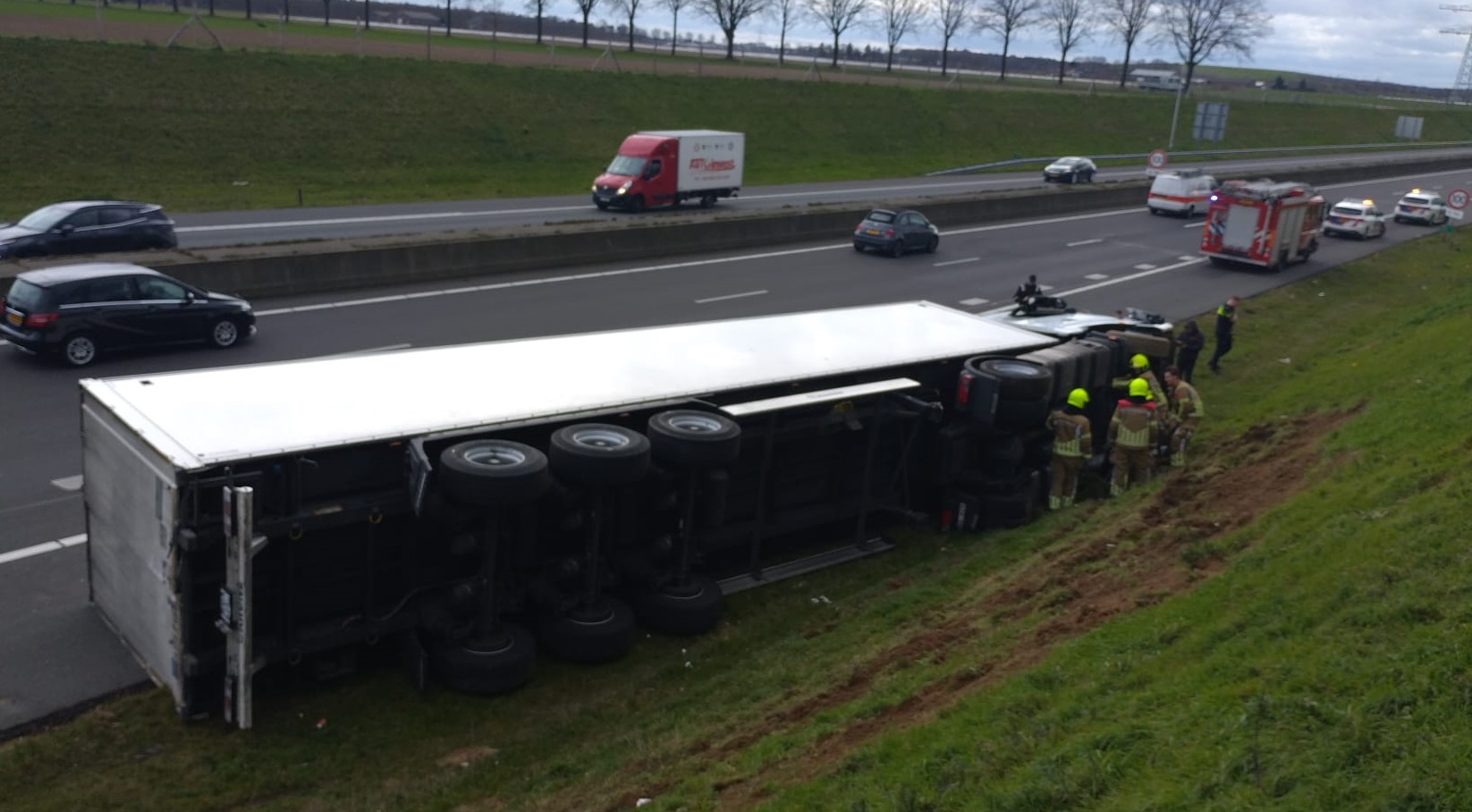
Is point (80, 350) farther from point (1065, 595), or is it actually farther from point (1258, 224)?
point (1258, 224)

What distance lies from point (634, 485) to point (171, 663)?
3.68 m

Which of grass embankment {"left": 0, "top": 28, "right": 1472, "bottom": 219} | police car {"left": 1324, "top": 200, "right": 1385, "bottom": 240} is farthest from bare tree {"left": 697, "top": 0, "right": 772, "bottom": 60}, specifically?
police car {"left": 1324, "top": 200, "right": 1385, "bottom": 240}

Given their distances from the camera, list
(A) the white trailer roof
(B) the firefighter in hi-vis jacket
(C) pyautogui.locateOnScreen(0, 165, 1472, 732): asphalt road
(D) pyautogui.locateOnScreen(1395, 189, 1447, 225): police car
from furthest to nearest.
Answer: (D) pyautogui.locateOnScreen(1395, 189, 1447, 225): police car, (B) the firefighter in hi-vis jacket, (C) pyautogui.locateOnScreen(0, 165, 1472, 732): asphalt road, (A) the white trailer roof

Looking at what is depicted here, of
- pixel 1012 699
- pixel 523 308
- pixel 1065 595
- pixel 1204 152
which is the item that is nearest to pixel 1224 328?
pixel 523 308

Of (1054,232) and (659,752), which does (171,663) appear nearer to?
(659,752)

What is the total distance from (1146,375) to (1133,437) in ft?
4.05

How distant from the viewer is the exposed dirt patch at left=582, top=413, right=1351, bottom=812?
751cm

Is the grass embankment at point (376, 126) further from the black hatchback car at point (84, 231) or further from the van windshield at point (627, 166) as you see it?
A: the black hatchback car at point (84, 231)

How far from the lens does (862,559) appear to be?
12.2m

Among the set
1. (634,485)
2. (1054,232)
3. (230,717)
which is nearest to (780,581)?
(634,485)

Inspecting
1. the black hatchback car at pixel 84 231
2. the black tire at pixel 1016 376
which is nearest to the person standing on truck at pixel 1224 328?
the black tire at pixel 1016 376

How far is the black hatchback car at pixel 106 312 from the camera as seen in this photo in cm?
1703

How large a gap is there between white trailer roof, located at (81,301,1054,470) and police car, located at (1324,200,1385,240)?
31.0 metres

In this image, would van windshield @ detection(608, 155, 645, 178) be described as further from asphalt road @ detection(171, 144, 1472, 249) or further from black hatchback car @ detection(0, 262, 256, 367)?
black hatchback car @ detection(0, 262, 256, 367)
